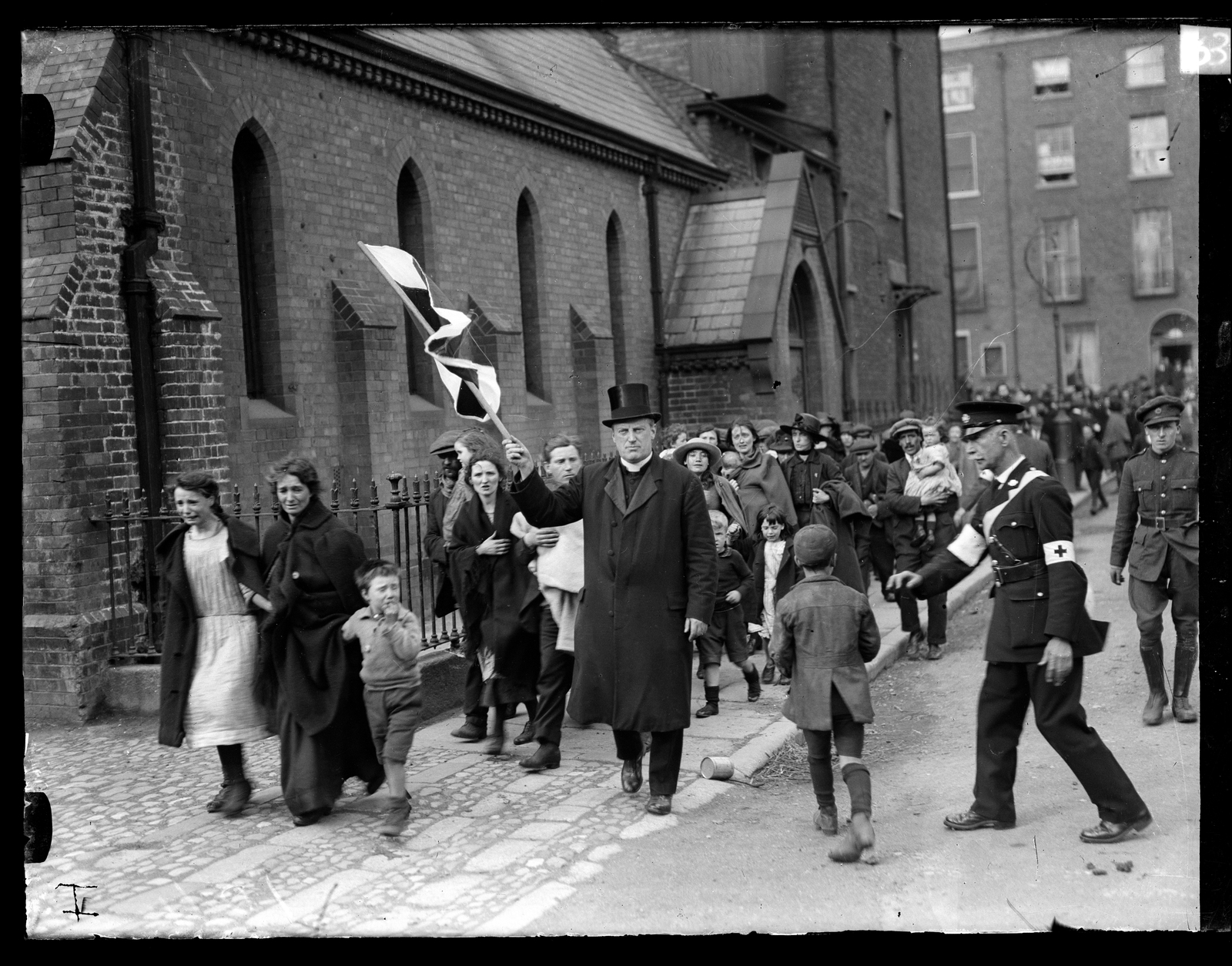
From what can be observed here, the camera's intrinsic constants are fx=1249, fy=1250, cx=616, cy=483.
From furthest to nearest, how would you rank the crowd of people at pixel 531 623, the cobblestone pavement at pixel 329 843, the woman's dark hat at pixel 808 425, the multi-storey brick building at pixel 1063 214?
1. the multi-storey brick building at pixel 1063 214
2. the woman's dark hat at pixel 808 425
3. the crowd of people at pixel 531 623
4. the cobblestone pavement at pixel 329 843

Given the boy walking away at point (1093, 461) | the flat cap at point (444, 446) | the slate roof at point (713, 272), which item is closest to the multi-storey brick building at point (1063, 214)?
the boy walking away at point (1093, 461)

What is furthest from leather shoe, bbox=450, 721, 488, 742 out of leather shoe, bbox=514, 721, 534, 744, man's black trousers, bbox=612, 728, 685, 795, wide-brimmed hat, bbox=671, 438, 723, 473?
wide-brimmed hat, bbox=671, 438, 723, 473

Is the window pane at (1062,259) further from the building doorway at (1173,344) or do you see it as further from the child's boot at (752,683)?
the child's boot at (752,683)

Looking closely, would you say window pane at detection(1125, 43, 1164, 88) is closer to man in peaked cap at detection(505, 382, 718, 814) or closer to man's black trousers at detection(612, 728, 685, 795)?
man in peaked cap at detection(505, 382, 718, 814)

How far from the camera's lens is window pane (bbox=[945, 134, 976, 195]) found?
1441 inches

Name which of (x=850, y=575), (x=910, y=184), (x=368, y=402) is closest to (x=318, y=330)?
(x=368, y=402)

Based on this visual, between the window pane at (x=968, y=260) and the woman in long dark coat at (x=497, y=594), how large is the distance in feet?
116

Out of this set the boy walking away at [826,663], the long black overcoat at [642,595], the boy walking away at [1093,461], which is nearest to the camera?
the boy walking away at [826,663]

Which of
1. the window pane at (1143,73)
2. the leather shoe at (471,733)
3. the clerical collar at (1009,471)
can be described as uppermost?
the window pane at (1143,73)

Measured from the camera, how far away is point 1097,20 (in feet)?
15.2

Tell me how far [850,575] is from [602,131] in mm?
9486

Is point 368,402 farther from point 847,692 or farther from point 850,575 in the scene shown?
point 847,692

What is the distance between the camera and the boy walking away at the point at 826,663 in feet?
18.5

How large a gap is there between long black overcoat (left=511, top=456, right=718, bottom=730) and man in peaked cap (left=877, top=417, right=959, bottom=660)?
4.12 m
